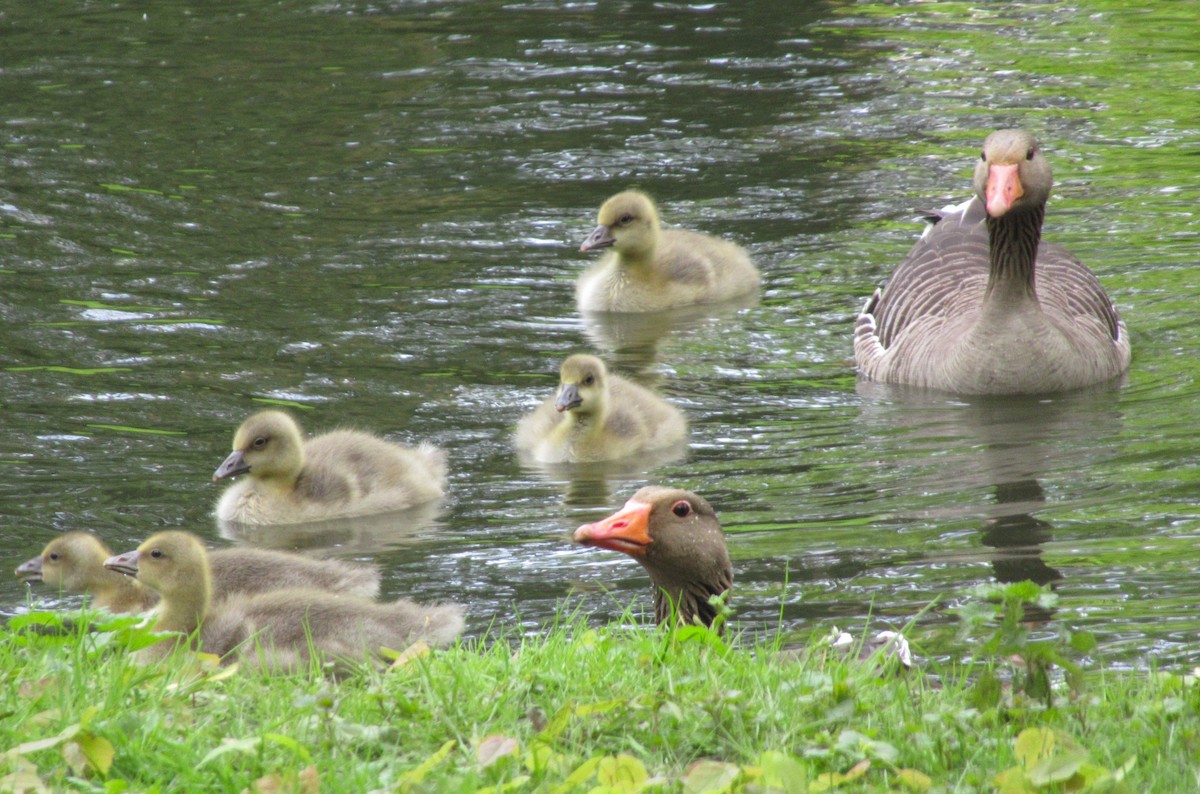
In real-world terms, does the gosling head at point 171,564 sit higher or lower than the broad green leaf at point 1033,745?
lower

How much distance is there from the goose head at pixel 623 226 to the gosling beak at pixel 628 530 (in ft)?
21.3

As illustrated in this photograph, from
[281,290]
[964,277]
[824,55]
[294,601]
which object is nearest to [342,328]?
[281,290]

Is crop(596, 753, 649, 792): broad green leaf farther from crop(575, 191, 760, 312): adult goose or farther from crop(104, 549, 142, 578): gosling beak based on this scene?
crop(575, 191, 760, 312): adult goose

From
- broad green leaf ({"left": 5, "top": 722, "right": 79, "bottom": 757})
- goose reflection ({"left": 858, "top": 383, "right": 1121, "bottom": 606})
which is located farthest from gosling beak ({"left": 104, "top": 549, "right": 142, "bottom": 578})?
goose reflection ({"left": 858, "top": 383, "right": 1121, "bottom": 606})

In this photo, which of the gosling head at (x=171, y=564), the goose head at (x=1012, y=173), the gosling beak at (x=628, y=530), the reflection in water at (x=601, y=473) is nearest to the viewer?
the gosling beak at (x=628, y=530)

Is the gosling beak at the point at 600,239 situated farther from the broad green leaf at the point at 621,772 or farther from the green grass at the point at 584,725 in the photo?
the broad green leaf at the point at 621,772

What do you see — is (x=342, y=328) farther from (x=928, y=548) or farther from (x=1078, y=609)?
(x=1078, y=609)

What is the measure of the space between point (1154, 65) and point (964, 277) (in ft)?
26.4

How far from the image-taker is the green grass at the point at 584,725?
4219mm

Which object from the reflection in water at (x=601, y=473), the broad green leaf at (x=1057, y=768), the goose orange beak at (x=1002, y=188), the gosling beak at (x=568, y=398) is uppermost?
the goose orange beak at (x=1002, y=188)

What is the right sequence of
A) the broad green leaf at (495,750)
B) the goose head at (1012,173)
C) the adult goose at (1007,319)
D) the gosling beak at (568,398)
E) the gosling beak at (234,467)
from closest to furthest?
the broad green leaf at (495,750)
the gosling beak at (234,467)
the gosling beak at (568,398)
the goose head at (1012,173)
the adult goose at (1007,319)

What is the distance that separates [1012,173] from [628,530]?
183 inches

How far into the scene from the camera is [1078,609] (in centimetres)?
652

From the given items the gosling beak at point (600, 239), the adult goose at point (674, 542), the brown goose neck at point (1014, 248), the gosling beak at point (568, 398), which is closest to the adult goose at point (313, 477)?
the gosling beak at point (568, 398)
